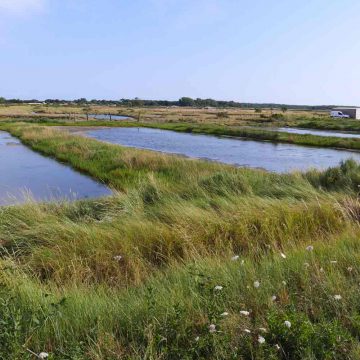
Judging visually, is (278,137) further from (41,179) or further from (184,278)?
(184,278)

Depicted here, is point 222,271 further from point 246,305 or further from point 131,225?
point 131,225

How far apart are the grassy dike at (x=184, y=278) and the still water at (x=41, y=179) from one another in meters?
7.97

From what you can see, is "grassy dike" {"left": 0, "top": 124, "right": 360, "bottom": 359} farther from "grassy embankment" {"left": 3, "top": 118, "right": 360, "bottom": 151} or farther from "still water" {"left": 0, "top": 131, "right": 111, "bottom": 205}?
"grassy embankment" {"left": 3, "top": 118, "right": 360, "bottom": 151}

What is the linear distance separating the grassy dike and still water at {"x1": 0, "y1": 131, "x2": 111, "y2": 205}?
26.1ft

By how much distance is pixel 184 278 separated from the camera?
13.7 feet

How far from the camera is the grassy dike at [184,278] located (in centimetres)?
291

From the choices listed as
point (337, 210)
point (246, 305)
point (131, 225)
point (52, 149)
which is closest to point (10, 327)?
point (246, 305)

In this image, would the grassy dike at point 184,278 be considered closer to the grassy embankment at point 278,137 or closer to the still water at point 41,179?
the still water at point 41,179

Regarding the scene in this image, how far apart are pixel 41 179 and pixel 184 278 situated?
18.7m

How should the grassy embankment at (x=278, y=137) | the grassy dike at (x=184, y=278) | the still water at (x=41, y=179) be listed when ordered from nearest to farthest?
the grassy dike at (x=184, y=278) < the still water at (x=41, y=179) < the grassy embankment at (x=278, y=137)

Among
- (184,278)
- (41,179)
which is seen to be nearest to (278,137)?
(41,179)

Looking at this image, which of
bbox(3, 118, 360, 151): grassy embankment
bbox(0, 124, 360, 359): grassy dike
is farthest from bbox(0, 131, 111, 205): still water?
bbox(3, 118, 360, 151): grassy embankment

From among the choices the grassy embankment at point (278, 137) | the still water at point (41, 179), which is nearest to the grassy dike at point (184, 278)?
the still water at point (41, 179)

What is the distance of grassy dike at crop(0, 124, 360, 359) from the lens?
9.54 ft
